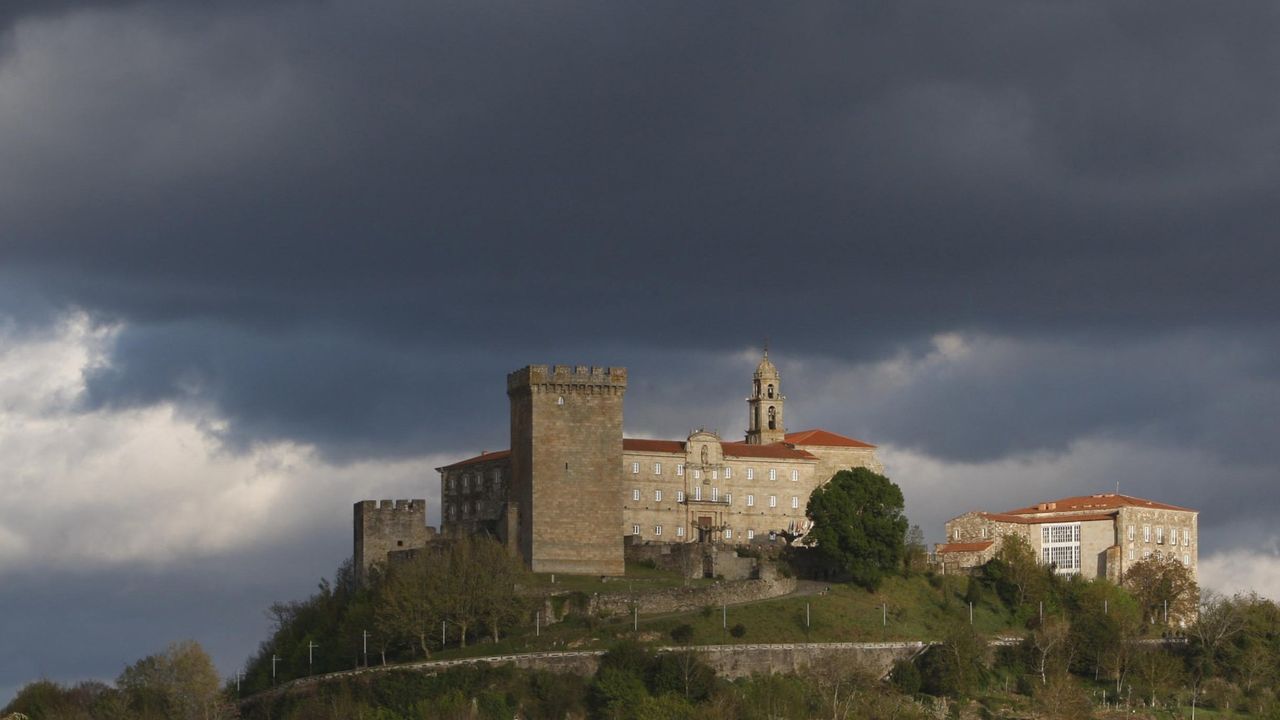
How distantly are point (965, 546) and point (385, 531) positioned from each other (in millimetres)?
29454

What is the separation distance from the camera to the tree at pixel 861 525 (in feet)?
390

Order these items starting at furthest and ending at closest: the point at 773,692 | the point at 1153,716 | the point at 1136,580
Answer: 1. the point at 1136,580
2. the point at 1153,716
3. the point at 773,692

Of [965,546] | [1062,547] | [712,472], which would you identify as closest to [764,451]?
[712,472]

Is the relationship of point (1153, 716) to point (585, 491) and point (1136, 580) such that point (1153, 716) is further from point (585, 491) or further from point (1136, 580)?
point (585, 491)

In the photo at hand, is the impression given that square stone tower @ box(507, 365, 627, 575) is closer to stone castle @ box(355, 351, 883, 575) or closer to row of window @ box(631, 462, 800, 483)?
stone castle @ box(355, 351, 883, 575)

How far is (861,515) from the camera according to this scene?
11969 cm

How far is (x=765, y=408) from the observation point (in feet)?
468

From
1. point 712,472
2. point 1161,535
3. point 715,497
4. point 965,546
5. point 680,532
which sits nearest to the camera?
point 965,546

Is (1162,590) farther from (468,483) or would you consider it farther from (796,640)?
(468,483)

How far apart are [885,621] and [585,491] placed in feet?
49.6

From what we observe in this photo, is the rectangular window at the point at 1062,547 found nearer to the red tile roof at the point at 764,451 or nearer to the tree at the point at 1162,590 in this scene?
the tree at the point at 1162,590

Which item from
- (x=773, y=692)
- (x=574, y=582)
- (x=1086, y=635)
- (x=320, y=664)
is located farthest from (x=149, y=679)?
(x=1086, y=635)

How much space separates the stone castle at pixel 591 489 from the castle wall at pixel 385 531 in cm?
5

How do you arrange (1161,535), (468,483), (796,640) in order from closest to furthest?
1. (796,640)
2. (468,483)
3. (1161,535)
